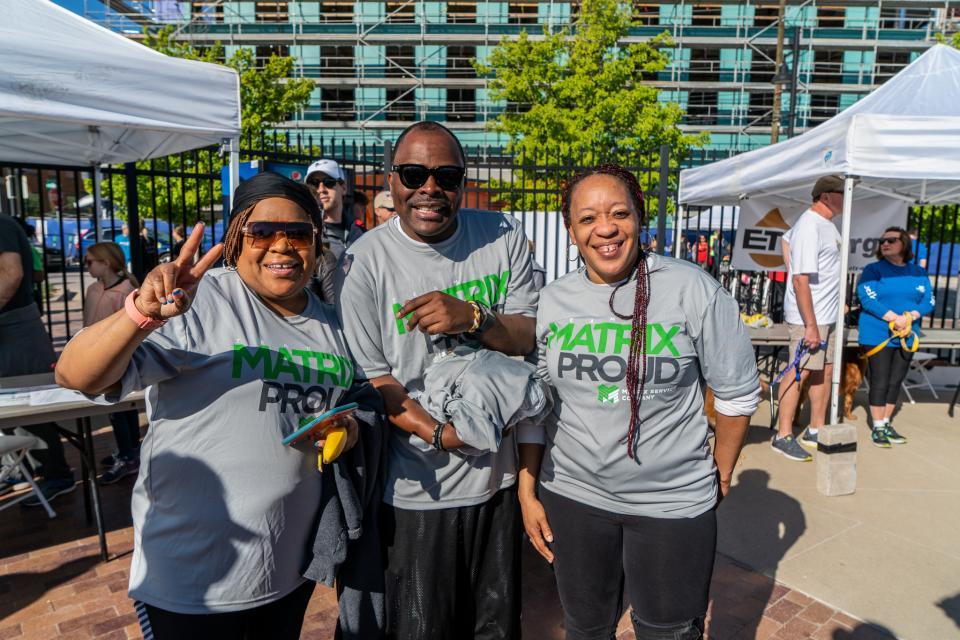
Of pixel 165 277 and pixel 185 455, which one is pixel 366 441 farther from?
pixel 165 277

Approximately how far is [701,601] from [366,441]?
1164mm

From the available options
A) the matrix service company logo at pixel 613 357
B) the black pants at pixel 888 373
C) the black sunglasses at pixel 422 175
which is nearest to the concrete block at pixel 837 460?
the black pants at pixel 888 373

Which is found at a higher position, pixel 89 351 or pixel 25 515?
pixel 89 351

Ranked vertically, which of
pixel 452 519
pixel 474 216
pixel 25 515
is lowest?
pixel 25 515

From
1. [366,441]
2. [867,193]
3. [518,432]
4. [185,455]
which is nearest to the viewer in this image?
[185,455]

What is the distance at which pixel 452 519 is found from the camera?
6.76 ft

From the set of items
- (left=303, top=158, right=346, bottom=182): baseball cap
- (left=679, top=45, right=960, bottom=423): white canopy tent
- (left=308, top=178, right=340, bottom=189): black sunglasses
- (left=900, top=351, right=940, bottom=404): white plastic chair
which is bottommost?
(left=900, top=351, right=940, bottom=404): white plastic chair

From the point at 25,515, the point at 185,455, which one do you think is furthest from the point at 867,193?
the point at 25,515

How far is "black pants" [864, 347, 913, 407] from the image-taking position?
19.3ft

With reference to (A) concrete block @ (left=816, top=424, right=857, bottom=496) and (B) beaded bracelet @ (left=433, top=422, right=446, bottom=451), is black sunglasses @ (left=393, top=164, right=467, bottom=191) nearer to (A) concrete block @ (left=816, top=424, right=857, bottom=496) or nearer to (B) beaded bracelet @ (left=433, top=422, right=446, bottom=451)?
(B) beaded bracelet @ (left=433, top=422, right=446, bottom=451)

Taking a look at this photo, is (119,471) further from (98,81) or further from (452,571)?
(452,571)

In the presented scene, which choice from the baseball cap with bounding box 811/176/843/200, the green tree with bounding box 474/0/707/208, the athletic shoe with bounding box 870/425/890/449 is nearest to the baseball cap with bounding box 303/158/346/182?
the baseball cap with bounding box 811/176/843/200

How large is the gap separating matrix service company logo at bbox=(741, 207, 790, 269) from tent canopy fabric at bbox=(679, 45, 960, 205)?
41 cm

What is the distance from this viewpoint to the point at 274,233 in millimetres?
1786
